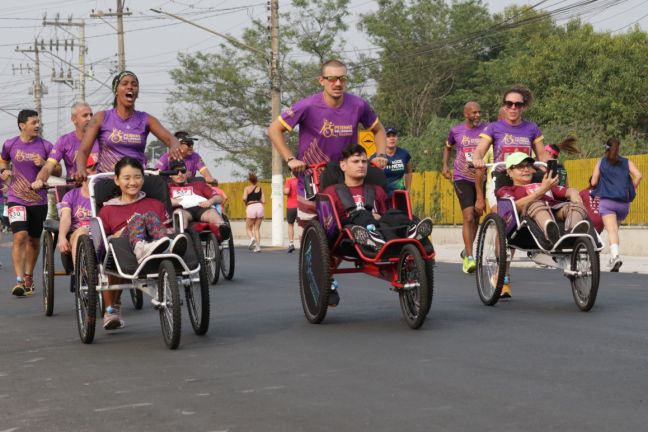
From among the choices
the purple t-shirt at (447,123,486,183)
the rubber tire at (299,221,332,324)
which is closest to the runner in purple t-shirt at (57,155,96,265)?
the rubber tire at (299,221,332,324)

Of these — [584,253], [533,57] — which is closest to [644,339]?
[584,253]

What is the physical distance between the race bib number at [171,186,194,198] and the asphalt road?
12.0 ft

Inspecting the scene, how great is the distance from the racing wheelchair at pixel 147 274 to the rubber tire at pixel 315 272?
3.20 ft

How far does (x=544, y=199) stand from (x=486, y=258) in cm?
73

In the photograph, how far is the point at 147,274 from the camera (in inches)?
357

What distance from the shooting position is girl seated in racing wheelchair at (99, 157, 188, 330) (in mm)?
9289

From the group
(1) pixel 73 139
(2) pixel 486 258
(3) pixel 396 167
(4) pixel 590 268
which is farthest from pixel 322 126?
(3) pixel 396 167

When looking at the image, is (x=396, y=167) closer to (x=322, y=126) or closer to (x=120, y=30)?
(x=322, y=126)

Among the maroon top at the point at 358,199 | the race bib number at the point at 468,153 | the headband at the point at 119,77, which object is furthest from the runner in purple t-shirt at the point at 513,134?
the headband at the point at 119,77

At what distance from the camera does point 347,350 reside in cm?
840

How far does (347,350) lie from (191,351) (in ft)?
3.51

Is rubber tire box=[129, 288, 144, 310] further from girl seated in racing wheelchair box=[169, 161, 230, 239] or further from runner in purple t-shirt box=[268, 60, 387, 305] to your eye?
girl seated in racing wheelchair box=[169, 161, 230, 239]

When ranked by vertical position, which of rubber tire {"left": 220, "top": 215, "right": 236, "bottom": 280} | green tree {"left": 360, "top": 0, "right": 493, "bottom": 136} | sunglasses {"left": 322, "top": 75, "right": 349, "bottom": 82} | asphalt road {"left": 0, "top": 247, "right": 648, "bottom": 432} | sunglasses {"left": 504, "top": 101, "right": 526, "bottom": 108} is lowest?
asphalt road {"left": 0, "top": 247, "right": 648, "bottom": 432}

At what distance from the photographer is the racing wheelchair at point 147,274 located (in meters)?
8.74
